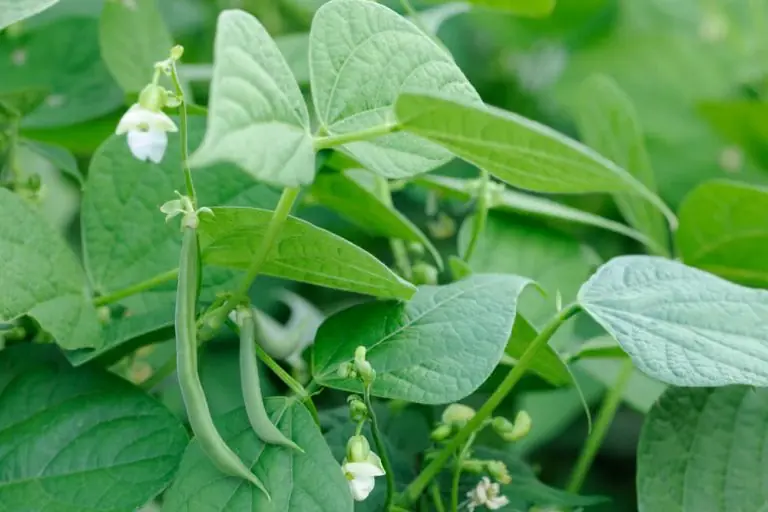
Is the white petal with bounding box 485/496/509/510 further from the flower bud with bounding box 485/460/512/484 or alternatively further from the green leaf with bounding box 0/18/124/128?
the green leaf with bounding box 0/18/124/128

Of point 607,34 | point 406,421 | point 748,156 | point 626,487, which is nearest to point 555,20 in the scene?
point 607,34

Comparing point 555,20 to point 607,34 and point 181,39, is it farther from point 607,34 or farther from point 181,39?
point 181,39

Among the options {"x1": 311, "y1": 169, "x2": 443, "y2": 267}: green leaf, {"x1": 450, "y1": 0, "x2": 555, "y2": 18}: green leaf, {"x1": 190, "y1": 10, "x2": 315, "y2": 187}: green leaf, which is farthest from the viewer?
{"x1": 450, "y1": 0, "x2": 555, "y2": 18}: green leaf

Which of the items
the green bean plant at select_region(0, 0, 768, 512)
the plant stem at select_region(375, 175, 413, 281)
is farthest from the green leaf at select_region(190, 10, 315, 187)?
the plant stem at select_region(375, 175, 413, 281)

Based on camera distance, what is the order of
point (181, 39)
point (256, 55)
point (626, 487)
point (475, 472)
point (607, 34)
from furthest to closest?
point (607, 34) → point (181, 39) → point (626, 487) → point (475, 472) → point (256, 55)

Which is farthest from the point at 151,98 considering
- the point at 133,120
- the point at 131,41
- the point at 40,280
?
the point at 131,41

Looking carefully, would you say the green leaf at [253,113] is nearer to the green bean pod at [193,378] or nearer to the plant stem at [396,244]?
the green bean pod at [193,378]
